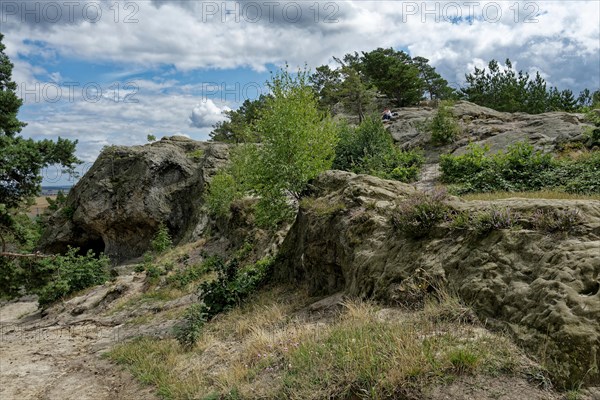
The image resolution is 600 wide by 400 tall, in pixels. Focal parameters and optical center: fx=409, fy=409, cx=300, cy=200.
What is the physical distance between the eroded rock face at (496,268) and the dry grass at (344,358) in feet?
1.19

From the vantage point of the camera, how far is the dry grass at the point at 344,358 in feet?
14.4


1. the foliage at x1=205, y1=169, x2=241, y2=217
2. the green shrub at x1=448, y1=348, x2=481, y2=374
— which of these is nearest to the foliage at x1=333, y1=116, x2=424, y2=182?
the foliage at x1=205, y1=169, x2=241, y2=217

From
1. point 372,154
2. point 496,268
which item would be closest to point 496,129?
point 372,154

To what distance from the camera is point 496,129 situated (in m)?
25.2

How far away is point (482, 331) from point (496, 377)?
841 millimetres

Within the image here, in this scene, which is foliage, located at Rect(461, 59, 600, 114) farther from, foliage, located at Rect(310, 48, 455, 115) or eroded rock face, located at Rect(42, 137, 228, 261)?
eroded rock face, located at Rect(42, 137, 228, 261)

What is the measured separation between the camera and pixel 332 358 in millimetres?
5035

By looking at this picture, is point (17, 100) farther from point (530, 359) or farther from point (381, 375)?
point (530, 359)

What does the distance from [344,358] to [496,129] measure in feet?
79.4

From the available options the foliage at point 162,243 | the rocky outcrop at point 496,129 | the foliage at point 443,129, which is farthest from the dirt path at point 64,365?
the foliage at point 443,129

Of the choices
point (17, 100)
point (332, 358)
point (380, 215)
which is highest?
point (17, 100)

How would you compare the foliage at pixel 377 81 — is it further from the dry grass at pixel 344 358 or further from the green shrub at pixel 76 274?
the dry grass at pixel 344 358

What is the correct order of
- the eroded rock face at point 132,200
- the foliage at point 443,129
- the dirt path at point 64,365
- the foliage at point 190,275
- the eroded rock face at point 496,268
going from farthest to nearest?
the eroded rock face at point 132,200 < the foliage at point 443,129 < the foliage at point 190,275 < the dirt path at point 64,365 < the eroded rock face at point 496,268

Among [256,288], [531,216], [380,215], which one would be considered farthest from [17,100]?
[531,216]
